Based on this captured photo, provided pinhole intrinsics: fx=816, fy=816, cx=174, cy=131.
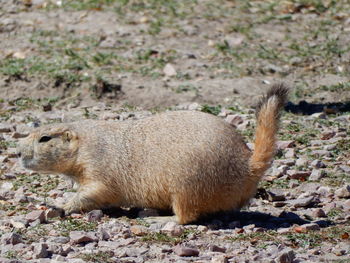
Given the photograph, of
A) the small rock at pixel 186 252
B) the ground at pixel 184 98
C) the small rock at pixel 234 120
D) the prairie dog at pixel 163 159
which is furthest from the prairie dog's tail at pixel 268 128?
the small rock at pixel 234 120

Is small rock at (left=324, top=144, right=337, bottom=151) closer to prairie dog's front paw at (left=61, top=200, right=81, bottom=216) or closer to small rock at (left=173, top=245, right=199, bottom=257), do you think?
prairie dog's front paw at (left=61, top=200, right=81, bottom=216)

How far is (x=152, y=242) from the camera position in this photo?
19.0ft

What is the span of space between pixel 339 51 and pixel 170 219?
5992 millimetres

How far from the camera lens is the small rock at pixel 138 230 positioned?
5953 mm

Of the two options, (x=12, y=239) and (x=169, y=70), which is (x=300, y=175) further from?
(x=169, y=70)

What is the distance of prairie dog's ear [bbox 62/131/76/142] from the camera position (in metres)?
6.92

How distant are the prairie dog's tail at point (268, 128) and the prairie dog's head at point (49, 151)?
1.58 meters

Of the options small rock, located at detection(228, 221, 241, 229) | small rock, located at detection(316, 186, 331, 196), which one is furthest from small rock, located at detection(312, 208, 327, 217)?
small rock, located at detection(228, 221, 241, 229)

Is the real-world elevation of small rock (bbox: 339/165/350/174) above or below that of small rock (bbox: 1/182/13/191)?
above

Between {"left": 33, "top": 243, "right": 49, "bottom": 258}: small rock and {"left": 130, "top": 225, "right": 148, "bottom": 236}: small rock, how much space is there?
762 millimetres

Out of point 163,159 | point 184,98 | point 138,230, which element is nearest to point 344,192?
point 163,159

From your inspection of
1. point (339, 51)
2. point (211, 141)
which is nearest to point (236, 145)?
point (211, 141)

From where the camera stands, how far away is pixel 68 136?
6.93 meters

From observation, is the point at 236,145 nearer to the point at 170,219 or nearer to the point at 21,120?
the point at 170,219
